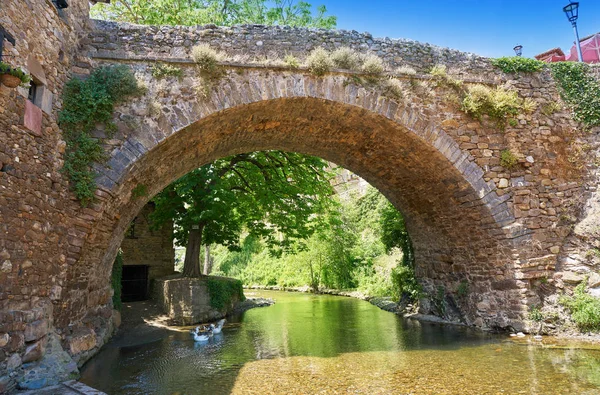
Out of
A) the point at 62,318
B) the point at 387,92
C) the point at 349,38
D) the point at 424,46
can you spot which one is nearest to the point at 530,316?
the point at 387,92

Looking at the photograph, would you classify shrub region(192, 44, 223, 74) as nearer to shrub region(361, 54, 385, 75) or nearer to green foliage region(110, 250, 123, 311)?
shrub region(361, 54, 385, 75)

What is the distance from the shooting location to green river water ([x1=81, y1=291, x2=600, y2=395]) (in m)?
4.30

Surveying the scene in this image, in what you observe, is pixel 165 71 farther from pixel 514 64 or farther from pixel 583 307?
pixel 583 307

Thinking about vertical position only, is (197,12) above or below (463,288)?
above

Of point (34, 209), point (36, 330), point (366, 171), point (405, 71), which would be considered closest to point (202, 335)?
point (36, 330)

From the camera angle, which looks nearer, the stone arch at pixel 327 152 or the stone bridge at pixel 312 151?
→ the stone bridge at pixel 312 151

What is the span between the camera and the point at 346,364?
5.29 metres

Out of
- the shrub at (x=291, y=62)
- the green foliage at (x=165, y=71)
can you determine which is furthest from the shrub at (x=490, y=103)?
the green foliage at (x=165, y=71)

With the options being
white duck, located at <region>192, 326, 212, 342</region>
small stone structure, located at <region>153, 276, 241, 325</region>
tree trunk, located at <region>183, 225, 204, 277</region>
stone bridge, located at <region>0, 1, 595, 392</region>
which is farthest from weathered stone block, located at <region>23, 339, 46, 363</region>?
tree trunk, located at <region>183, 225, 204, 277</region>

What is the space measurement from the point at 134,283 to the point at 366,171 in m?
8.51

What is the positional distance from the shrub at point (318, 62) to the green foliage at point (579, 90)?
14.7ft

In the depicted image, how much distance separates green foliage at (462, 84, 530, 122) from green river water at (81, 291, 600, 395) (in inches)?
151

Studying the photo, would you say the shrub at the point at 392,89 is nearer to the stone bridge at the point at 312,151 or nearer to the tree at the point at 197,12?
the stone bridge at the point at 312,151

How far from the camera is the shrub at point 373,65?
650cm
